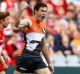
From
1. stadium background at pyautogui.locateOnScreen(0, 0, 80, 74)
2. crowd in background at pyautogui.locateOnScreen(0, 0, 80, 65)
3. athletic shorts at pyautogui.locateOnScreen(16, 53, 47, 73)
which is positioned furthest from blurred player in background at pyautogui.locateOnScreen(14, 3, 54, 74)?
crowd in background at pyautogui.locateOnScreen(0, 0, 80, 65)

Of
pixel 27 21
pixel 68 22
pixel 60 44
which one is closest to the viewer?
pixel 27 21

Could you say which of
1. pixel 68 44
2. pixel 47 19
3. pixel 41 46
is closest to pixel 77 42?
pixel 68 44

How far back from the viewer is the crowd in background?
11430 mm

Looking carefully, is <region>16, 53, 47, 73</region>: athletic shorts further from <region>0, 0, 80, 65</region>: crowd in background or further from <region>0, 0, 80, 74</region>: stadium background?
A: <region>0, 0, 80, 65</region>: crowd in background

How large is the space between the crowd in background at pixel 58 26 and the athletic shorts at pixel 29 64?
3.37 metres

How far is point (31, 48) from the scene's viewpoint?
7.55 meters

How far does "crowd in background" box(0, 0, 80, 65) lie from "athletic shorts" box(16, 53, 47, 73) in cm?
337

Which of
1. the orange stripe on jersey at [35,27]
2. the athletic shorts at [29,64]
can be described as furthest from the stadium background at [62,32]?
the orange stripe on jersey at [35,27]

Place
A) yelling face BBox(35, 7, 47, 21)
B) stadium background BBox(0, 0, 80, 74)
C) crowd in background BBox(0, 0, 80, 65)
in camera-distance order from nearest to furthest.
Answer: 1. yelling face BBox(35, 7, 47, 21)
2. stadium background BBox(0, 0, 80, 74)
3. crowd in background BBox(0, 0, 80, 65)

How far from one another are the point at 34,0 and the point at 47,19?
700 millimetres

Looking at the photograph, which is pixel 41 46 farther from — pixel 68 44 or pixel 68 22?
pixel 68 22

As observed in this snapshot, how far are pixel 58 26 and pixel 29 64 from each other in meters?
4.79

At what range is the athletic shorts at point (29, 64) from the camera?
7.54 meters

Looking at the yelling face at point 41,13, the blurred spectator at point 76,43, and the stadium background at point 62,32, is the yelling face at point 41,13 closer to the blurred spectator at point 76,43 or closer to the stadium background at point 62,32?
the stadium background at point 62,32
